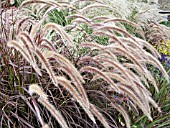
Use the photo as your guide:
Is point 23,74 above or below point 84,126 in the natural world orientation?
above

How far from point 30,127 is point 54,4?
31.6 inches

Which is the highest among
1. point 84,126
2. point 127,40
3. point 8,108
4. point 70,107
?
point 127,40

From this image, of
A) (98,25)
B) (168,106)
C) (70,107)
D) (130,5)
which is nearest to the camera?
(70,107)

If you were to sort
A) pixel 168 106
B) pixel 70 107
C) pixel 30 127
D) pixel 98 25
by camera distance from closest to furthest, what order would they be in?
1. pixel 30 127
2. pixel 70 107
3. pixel 98 25
4. pixel 168 106

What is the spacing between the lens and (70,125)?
2.11m

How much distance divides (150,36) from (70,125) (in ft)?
8.24

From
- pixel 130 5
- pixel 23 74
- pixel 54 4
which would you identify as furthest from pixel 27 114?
pixel 130 5

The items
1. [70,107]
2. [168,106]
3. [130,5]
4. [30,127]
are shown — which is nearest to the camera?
[30,127]

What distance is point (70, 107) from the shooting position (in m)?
2.19

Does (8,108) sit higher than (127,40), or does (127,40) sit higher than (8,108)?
(127,40)

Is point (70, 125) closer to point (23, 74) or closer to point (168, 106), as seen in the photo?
point (23, 74)

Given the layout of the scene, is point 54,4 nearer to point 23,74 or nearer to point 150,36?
point 23,74

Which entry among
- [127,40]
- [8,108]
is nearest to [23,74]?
[8,108]

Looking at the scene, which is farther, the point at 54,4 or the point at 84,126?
the point at 84,126
